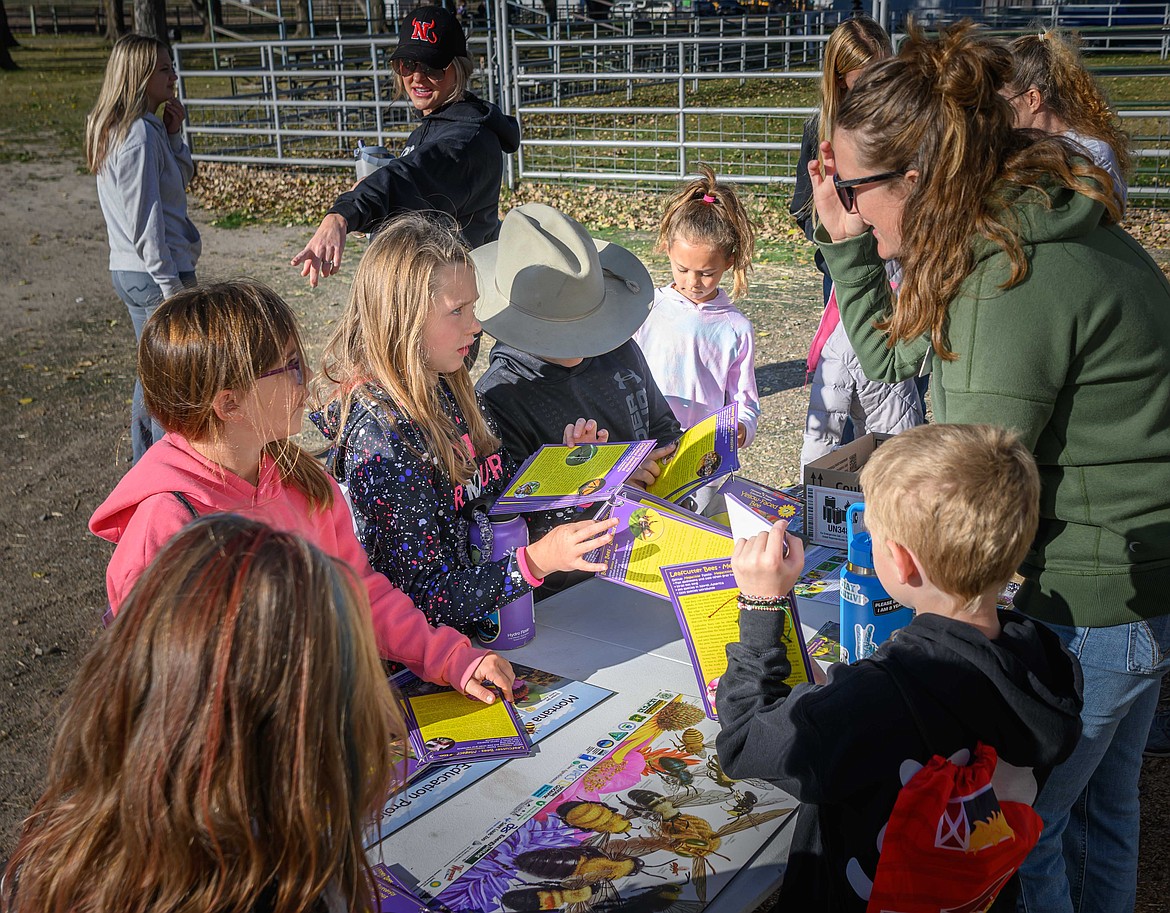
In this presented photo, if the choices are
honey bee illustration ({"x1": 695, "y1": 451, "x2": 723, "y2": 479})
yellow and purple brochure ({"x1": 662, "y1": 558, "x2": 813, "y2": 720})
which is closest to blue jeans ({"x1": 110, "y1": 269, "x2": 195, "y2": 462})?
honey bee illustration ({"x1": 695, "y1": 451, "x2": 723, "y2": 479})

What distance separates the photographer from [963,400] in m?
1.60

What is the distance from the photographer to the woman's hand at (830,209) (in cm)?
205

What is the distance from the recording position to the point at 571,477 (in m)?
2.16

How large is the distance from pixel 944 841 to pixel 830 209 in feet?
4.17

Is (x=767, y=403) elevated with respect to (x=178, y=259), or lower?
lower

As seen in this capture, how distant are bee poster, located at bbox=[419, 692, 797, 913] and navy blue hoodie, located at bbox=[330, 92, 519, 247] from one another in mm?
2268

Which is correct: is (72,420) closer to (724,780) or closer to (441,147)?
(441,147)

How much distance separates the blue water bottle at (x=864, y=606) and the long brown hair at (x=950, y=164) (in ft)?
1.27

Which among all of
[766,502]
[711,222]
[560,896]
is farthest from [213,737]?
[711,222]

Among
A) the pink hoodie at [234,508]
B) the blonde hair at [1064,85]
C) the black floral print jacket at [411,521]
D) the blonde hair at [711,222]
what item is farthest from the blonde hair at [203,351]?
the blonde hair at [1064,85]

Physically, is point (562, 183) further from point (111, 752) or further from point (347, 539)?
point (111, 752)

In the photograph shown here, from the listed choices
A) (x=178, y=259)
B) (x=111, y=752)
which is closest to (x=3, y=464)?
(x=178, y=259)

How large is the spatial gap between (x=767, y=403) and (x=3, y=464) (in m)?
4.25

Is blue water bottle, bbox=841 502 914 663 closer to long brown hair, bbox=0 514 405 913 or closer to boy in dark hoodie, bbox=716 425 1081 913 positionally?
boy in dark hoodie, bbox=716 425 1081 913
